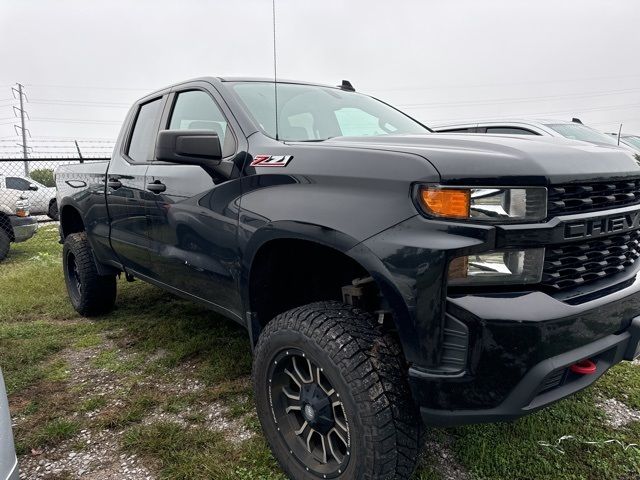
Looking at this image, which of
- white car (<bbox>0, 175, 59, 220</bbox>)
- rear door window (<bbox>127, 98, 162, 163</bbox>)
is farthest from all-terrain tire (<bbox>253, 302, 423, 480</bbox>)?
white car (<bbox>0, 175, 59, 220</bbox>)

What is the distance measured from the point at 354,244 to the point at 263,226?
1.80 feet

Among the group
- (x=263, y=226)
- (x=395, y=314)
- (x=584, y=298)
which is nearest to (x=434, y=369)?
(x=395, y=314)

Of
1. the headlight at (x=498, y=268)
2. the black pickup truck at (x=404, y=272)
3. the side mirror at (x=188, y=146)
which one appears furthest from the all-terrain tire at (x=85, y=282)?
the headlight at (x=498, y=268)

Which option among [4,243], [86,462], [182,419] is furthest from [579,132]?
[4,243]

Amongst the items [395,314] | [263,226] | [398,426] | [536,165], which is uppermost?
[536,165]

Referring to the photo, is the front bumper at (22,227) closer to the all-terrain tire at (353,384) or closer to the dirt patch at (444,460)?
the all-terrain tire at (353,384)

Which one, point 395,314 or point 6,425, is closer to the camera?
point 6,425

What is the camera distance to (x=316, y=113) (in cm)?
282

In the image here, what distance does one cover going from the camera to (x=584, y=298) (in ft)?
5.40

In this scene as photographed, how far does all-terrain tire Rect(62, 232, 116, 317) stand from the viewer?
4215 mm

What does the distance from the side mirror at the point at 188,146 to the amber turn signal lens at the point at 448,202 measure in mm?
1158

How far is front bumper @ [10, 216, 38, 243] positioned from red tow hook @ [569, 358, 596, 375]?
27.8 feet

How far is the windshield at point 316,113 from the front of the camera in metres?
2.56

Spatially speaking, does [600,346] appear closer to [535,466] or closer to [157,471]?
[535,466]
